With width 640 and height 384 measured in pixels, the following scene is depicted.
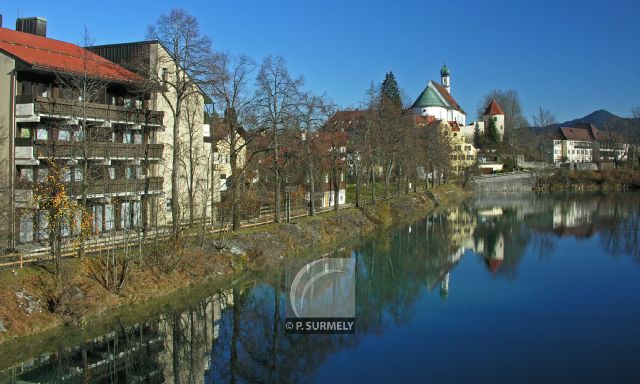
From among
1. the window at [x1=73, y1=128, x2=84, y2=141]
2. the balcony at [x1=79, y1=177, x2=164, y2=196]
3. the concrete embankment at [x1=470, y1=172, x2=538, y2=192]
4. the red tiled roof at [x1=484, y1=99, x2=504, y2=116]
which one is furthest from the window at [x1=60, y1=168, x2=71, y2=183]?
the red tiled roof at [x1=484, y1=99, x2=504, y2=116]

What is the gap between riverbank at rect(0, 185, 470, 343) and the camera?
19078 mm

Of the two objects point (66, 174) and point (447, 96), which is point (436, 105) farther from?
point (66, 174)

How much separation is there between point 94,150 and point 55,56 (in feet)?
22.5

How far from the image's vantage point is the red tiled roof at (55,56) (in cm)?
2703

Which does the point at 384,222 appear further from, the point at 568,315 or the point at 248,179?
the point at 568,315

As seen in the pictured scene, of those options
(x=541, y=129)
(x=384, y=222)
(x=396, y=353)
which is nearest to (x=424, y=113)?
(x=541, y=129)

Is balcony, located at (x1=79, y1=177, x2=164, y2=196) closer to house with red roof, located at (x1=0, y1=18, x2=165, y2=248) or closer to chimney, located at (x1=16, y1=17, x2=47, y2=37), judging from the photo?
house with red roof, located at (x1=0, y1=18, x2=165, y2=248)

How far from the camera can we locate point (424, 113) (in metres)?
130

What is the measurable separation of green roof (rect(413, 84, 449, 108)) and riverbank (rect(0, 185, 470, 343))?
294ft

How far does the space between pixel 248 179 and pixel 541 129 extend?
98.8m

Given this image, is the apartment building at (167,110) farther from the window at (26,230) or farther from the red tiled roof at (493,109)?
the red tiled roof at (493,109)

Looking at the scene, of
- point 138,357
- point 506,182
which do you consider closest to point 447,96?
point 506,182

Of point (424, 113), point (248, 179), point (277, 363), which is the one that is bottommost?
point (277, 363)

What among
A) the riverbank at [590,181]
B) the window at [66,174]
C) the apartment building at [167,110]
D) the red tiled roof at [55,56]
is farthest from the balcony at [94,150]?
the riverbank at [590,181]
